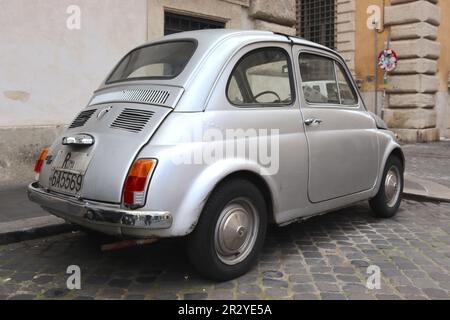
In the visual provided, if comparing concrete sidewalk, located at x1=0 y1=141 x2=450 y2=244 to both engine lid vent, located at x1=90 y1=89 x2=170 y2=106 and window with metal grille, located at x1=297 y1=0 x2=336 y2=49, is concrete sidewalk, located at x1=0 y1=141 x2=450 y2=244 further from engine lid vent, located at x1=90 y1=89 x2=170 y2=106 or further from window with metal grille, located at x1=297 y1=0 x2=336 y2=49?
window with metal grille, located at x1=297 y1=0 x2=336 y2=49

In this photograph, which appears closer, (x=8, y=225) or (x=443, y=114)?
(x=8, y=225)

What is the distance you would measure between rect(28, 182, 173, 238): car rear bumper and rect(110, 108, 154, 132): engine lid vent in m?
0.55

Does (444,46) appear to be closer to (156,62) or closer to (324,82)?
(324,82)

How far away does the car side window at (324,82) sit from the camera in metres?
3.98

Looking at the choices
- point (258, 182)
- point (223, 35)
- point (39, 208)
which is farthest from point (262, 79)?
point (39, 208)

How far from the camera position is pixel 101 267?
3.53 meters

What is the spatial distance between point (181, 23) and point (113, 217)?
20.6 feet

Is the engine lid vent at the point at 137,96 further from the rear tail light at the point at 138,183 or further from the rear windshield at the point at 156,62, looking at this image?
the rear tail light at the point at 138,183

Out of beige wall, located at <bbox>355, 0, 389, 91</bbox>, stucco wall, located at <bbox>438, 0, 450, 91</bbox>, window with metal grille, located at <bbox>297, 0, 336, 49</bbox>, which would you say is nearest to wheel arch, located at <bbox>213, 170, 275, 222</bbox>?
beige wall, located at <bbox>355, 0, 389, 91</bbox>

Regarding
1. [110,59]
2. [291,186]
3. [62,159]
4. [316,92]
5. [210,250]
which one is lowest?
[210,250]

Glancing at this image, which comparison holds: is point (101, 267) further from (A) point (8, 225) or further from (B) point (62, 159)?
(A) point (8, 225)
